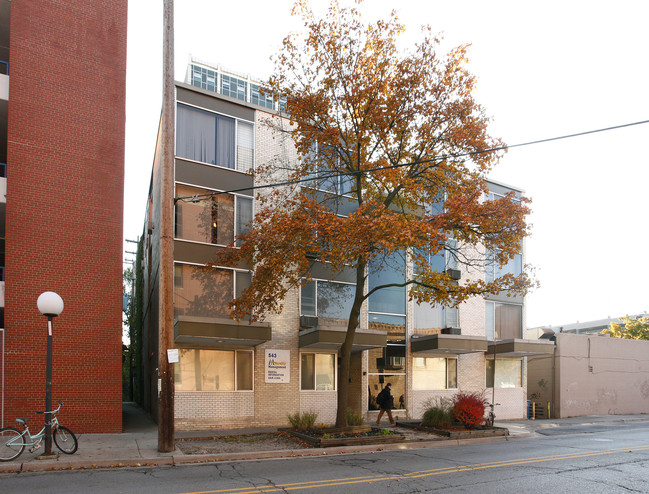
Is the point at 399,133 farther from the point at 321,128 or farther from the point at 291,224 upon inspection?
the point at 291,224

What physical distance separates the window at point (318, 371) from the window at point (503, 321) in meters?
8.52

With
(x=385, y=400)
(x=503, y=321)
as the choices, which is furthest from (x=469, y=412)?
(x=503, y=321)

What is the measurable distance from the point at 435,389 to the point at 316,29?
1492 centimetres

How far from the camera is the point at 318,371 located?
66.4ft

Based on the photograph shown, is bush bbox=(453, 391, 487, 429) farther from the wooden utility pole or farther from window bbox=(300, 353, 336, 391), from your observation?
the wooden utility pole

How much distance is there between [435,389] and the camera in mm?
23156

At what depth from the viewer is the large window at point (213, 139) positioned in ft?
60.4

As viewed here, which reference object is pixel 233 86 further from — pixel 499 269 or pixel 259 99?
pixel 499 269

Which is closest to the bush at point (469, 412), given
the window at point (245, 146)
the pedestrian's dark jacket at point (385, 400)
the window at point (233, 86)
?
the pedestrian's dark jacket at point (385, 400)

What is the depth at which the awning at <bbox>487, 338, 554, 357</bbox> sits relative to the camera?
23.9 metres

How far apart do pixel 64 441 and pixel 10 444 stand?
1212 millimetres

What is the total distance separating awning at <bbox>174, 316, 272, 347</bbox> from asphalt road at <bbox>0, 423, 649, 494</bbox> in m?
5.16

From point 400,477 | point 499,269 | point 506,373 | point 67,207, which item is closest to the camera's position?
point 400,477

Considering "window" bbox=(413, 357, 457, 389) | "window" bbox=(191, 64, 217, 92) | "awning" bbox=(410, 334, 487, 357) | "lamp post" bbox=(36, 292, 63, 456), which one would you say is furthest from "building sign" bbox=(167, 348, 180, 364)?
"window" bbox=(191, 64, 217, 92)
